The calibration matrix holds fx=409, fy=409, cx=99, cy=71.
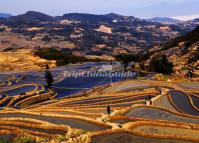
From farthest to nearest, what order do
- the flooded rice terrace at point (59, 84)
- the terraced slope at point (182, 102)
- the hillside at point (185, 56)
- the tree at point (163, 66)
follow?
1. the tree at point (163, 66)
2. the hillside at point (185, 56)
3. the flooded rice terrace at point (59, 84)
4. the terraced slope at point (182, 102)

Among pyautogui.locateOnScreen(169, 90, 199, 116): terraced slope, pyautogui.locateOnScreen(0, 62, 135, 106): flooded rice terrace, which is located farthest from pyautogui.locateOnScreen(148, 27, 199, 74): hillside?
pyautogui.locateOnScreen(169, 90, 199, 116): terraced slope

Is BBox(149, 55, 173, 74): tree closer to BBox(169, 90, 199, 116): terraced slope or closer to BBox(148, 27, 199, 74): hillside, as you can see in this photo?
A: BBox(148, 27, 199, 74): hillside

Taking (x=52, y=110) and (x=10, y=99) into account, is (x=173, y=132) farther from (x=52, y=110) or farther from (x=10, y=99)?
(x=10, y=99)

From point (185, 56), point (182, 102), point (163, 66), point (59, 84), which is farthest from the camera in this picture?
point (185, 56)

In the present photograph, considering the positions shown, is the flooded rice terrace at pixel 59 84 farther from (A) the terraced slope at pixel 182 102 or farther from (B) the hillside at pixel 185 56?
(A) the terraced slope at pixel 182 102

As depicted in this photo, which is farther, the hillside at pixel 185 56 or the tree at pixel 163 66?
the tree at pixel 163 66

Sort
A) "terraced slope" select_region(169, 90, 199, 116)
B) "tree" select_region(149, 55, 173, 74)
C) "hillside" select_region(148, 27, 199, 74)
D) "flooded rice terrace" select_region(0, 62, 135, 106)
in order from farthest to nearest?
1. "tree" select_region(149, 55, 173, 74)
2. "hillside" select_region(148, 27, 199, 74)
3. "flooded rice terrace" select_region(0, 62, 135, 106)
4. "terraced slope" select_region(169, 90, 199, 116)

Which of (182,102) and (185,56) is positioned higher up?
(185,56)

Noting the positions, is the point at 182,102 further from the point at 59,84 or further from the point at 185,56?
the point at 185,56

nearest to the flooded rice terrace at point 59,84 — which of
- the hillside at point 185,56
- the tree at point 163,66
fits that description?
the tree at point 163,66

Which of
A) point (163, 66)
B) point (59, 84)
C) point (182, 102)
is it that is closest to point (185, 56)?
point (163, 66)

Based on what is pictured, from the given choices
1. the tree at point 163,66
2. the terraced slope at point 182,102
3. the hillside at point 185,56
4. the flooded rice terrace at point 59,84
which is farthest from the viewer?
the tree at point 163,66

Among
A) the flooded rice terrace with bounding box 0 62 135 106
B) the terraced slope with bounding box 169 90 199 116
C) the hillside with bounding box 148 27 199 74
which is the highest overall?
the hillside with bounding box 148 27 199 74
